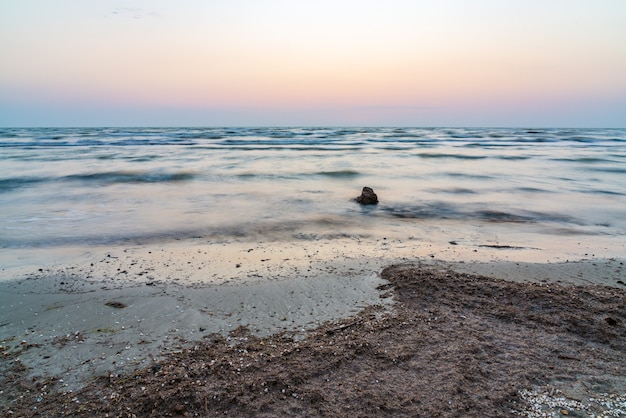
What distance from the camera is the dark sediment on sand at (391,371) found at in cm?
251

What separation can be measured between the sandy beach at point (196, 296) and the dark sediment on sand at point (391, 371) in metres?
0.04

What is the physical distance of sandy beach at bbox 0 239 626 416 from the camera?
2965 millimetres

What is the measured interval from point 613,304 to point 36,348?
516 centimetres

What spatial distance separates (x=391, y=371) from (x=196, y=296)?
7.23 ft

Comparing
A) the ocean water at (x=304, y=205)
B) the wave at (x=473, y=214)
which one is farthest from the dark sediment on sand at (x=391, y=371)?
the wave at (x=473, y=214)

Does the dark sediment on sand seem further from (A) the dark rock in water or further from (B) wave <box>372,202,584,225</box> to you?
(A) the dark rock in water

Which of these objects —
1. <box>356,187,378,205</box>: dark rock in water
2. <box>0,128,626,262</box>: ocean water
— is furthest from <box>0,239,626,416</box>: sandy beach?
<box>356,187,378,205</box>: dark rock in water

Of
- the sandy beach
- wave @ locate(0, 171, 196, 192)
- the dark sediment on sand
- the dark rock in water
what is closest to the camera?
the dark sediment on sand

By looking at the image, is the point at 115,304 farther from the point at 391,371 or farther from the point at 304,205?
the point at 304,205

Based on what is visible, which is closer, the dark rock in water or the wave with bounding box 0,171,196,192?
the dark rock in water

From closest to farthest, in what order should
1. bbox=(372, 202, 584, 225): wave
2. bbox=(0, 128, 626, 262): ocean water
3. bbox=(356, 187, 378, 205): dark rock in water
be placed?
bbox=(0, 128, 626, 262): ocean water
bbox=(372, 202, 584, 225): wave
bbox=(356, 187, 378, 205): dark rock in water

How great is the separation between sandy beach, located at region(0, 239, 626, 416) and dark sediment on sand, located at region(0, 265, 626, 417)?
0.04 m

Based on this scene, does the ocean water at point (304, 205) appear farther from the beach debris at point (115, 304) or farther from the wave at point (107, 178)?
the beach debris at point (115, 304)

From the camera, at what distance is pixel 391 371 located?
9.36 ft
